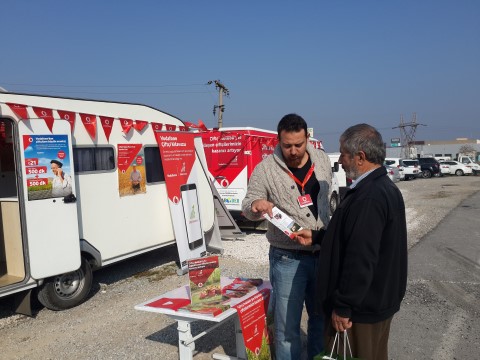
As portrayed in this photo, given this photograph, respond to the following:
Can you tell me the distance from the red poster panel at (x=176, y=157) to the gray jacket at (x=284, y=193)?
4222 millimetres

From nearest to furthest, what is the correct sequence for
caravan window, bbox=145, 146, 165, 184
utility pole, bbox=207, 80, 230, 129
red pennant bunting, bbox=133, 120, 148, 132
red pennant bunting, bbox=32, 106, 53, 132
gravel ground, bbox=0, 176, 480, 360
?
gravel ground, bbox=0, 176, 480, 360 < red pennant bunting, bbox=32, 106, 53, 132 < red pennant bunting, bbox=133, 120, 148, 132 < caravan window, bbox=145, 146, 165, 184 < utility pole, bbox=207, 80, 230, 129

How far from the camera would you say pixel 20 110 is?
487cm

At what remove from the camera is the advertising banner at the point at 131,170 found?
21.0 ft

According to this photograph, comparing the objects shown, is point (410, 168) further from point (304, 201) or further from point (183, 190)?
point (304, 201)

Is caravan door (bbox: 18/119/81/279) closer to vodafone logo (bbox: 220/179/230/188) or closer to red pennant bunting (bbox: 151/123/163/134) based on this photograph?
red pennant bunting (bbox: 151/123/163/134)

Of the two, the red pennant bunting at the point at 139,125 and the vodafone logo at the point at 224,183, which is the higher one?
the red pennant bunting at the point at 139,125

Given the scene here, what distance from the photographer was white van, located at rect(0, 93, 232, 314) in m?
4.92

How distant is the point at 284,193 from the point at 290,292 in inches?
26.8

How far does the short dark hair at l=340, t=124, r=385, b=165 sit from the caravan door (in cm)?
388

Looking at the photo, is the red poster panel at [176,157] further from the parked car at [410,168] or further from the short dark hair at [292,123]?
the parked car at [410,168]

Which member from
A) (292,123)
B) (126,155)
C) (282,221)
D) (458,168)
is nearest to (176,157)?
(126,155)

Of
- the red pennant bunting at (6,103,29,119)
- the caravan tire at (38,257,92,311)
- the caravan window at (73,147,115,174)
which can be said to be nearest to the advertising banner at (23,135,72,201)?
the red pennant bunting at (6,103,29,119)

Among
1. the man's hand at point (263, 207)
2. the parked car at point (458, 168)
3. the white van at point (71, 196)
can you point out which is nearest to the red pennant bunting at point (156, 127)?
the white van at point (71, 196)

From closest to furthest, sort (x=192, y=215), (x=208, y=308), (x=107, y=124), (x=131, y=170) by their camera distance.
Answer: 1. (x=208, y=308)
2. (x=107, y=124)
3. (x=131, y=170)
4. (x=192, y=215)
